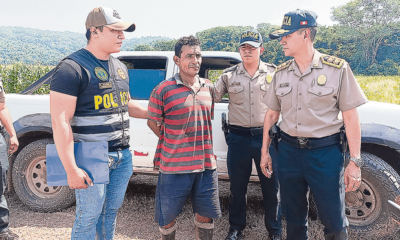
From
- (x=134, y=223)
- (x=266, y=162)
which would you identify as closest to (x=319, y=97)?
(x=266, y=162)

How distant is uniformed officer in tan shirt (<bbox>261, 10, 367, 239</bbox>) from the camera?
6.56ft

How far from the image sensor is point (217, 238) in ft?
9.77

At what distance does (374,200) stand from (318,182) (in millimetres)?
1192

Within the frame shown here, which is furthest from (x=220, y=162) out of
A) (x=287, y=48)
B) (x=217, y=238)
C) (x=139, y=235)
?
(x=287, y=48)

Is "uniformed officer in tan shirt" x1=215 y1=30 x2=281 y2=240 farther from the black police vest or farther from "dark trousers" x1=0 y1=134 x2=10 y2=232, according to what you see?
"dark trousers" x1=0 y1=134 x2=10 y2=232

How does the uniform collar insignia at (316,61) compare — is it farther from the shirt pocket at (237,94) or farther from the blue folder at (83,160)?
the blue folder at (83,160)

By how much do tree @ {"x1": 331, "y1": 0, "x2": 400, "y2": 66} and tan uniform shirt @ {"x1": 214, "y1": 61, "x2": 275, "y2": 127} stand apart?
72.0m

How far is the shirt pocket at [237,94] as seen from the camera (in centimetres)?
279

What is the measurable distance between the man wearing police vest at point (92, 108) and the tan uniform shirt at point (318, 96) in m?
1.14

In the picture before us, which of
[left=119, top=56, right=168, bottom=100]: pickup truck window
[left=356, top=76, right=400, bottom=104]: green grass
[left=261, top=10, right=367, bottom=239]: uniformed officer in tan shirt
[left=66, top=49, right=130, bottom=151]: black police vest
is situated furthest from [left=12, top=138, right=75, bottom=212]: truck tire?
[left=356, top=76, right=400, bottom=104]: green grass

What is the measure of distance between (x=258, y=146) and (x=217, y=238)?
40.1 inches

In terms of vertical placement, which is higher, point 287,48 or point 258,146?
point 287,48

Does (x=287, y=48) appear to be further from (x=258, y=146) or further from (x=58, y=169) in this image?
(x=58, y=169)

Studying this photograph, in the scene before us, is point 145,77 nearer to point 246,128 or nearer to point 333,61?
point 246,128
